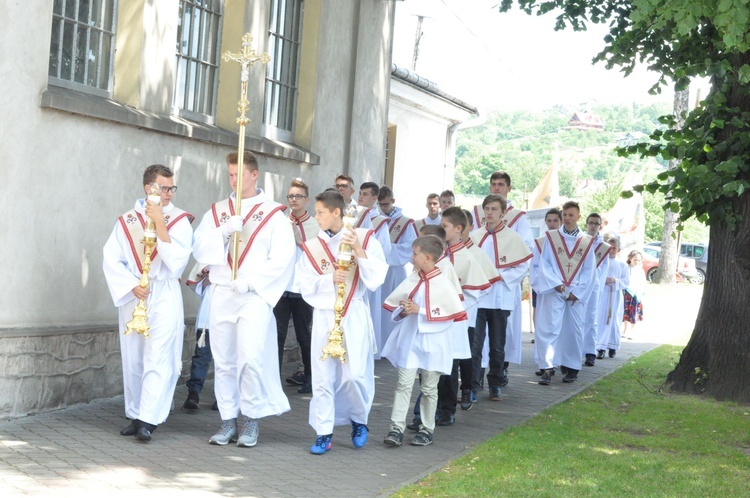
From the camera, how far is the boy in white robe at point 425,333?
875cm

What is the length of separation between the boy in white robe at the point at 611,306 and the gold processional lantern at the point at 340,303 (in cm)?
898

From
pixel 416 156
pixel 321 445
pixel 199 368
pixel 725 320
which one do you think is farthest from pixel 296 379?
pixel 416 156

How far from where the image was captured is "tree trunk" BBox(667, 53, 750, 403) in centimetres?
1185

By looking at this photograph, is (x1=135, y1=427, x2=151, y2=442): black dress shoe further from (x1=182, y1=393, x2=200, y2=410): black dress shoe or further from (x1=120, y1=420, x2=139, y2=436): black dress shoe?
(x1=182, y1=393, x2=200, y2=410): black dress shoe

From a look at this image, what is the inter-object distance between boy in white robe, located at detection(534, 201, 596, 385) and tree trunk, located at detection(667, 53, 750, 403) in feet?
4.93

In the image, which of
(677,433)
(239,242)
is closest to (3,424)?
(239,242)

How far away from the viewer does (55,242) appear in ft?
30.5

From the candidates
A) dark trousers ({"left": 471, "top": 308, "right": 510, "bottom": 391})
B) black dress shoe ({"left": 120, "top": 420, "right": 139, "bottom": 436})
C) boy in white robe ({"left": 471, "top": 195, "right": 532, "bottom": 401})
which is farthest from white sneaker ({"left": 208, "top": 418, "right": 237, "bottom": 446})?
dark trousers ({"left": 471, "top": 308, "right": 510, "bottom": 391})

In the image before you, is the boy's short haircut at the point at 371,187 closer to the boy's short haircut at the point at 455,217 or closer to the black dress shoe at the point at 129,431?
the boy's short haircut at the point at 455,217

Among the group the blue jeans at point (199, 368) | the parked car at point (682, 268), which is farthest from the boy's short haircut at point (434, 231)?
the parked car at point (682, 268)

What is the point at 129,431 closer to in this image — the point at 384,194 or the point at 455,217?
the point at 455,217

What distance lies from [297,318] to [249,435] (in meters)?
3.06

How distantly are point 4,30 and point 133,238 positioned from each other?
71.9 inches

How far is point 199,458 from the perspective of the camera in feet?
25.8
